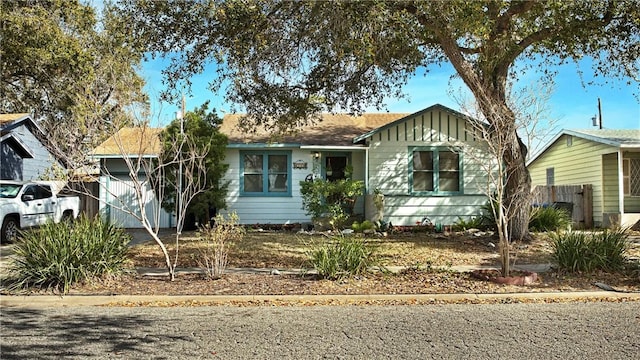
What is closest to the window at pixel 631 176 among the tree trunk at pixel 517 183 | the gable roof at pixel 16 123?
the tree trunk at pixel 517 183

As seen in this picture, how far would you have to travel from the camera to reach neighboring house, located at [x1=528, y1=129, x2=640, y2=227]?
15.7 m

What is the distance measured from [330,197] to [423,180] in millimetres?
3080

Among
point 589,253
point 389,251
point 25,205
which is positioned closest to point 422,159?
point 389,251

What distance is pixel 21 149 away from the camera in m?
20.5

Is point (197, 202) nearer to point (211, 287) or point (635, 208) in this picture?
point (211, 287)

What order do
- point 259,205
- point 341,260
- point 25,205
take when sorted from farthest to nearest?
point 259,205, point 25,205, point 341,260

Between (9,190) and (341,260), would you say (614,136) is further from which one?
(9,190)

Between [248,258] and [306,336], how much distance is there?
4966 mm

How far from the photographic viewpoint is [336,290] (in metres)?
7.32

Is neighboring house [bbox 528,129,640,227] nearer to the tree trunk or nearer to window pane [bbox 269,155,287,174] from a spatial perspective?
the tree trunk

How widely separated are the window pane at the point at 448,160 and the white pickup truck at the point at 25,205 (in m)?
11.0

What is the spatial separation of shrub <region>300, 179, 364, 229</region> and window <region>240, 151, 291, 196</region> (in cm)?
124

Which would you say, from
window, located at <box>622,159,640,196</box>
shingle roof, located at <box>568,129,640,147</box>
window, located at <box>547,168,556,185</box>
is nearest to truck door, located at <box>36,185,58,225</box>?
shingle roof, located at <box>568,129,640,147</box>

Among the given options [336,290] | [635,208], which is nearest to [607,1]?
[336,290]
